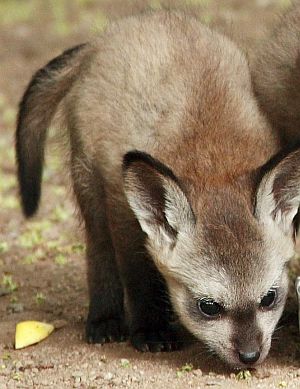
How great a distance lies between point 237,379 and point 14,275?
2.83 meters

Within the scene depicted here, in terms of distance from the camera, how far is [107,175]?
6949 mm

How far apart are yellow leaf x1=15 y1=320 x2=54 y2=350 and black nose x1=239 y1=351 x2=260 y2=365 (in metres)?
1.65

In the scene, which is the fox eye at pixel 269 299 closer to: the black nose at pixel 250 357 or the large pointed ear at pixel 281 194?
the black nose at pixel 250 357

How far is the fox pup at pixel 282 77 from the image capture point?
7.17 m

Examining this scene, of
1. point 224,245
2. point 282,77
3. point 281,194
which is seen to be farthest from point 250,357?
point 282,77

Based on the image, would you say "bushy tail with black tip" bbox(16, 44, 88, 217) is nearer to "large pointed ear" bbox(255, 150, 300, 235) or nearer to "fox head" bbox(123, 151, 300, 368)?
"fox head" bbox(123, 151, 300, 368)

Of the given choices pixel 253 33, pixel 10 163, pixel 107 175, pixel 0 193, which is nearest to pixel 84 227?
pixel 107 175

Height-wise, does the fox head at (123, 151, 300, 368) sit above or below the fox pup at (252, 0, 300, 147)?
below

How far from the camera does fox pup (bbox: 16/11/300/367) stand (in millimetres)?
6141

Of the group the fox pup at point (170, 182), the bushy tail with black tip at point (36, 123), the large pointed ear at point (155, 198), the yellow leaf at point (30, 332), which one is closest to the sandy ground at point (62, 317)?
the yellow leaf at point (30, 332)

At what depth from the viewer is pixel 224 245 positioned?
607 cm

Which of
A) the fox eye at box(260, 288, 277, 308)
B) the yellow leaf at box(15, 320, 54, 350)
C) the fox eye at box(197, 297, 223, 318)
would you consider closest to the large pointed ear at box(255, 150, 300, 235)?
the fox eye at box(260, 288, 277, 308)

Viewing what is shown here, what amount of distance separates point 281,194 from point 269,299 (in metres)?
0.68

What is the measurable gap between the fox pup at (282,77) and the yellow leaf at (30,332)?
6.98ft
